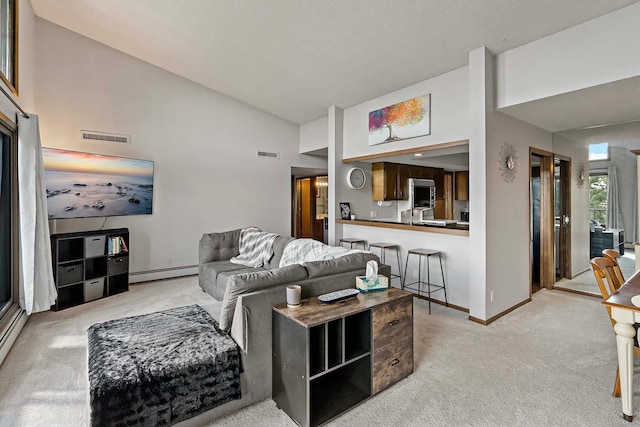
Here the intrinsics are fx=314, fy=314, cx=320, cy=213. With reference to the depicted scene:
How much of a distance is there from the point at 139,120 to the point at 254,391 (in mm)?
4632

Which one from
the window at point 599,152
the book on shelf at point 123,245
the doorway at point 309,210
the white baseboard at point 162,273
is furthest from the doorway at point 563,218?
the book on shelf at point 123,245

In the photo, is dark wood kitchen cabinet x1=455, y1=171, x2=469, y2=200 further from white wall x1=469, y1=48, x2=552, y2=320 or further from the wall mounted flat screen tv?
the wall mounted flat screen tv

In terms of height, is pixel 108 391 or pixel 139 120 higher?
pixel 139 120

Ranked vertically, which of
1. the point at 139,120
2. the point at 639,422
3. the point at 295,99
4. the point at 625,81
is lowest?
the point at 639,422

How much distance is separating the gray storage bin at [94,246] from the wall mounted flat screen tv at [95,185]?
1.12 ft

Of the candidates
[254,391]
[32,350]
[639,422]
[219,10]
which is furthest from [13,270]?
[639,422]

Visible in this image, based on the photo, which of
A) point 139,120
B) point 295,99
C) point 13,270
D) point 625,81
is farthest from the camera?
point 295,99

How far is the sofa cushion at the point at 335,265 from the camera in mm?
2361

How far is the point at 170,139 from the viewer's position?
5.27 m

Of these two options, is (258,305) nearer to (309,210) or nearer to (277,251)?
(277,251)

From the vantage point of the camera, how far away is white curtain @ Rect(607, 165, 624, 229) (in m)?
8.01

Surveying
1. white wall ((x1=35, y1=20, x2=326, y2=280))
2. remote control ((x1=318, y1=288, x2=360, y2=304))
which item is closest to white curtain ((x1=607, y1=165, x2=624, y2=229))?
white wall ((x1=35, y1=20, x2=326, y2=280))

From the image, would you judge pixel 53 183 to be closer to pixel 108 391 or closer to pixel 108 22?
pixel 108 22

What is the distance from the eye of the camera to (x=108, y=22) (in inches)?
158
